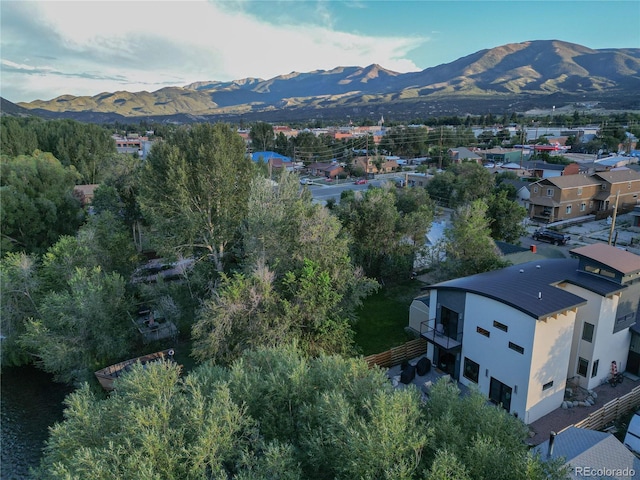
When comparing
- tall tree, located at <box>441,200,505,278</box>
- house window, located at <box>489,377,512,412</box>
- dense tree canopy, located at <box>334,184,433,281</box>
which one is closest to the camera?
house window, located at <box>489,377,512,412</box>

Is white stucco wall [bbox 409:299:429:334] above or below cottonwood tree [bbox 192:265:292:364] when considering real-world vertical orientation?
below

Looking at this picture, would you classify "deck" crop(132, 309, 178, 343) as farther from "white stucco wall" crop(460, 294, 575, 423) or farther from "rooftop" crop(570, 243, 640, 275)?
"rooftop" crop(570, 243, 640, 275)

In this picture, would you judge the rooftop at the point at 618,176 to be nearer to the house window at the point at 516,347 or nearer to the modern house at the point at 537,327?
the modern house at the point at 537,327

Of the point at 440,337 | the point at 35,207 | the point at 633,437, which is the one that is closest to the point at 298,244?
the point at 440,337

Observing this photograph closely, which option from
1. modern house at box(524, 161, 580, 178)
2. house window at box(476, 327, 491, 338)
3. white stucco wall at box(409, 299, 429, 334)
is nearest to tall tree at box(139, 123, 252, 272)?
white stucco wall at box(409, 299, 429, 334)

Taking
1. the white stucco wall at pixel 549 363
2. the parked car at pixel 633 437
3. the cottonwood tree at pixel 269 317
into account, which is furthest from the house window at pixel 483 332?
the cottonwood tree at pixel 269 317

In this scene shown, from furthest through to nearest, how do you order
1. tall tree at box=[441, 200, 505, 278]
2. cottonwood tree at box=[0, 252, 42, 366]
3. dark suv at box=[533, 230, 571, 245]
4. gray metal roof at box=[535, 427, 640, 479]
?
dark suv at box=[533, 230, 571, 245] < tall tree at box=[441, 200, 505, 278] < cottonwood tree at box=[0, 252, 42, 366] < gray metal roof at box=[535, 427, 640, 479]

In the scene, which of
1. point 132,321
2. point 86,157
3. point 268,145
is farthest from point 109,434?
point 268,145
